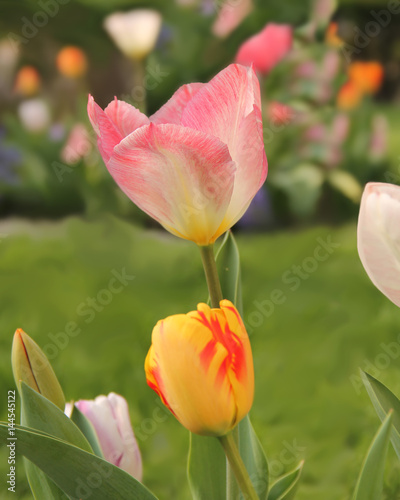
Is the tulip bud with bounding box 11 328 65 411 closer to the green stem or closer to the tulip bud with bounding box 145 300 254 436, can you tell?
the tulip bud with bounding box 145 300 254 436

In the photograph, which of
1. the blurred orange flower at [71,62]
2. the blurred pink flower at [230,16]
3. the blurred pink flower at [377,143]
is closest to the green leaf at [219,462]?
the blurred pink flower at [377,143]

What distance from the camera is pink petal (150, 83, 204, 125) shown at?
1.21ft

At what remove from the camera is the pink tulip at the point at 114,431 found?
0.43m

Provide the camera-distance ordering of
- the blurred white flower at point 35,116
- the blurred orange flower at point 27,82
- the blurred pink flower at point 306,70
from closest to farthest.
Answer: the blurred pink flower at point 306,70 → the blurred white flower at point 35,116 → the blurred orange flower at point 27,82

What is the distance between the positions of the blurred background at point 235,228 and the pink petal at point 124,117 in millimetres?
591

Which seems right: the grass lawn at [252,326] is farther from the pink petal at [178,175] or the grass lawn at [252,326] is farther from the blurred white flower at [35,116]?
the pink petal at [178,175]

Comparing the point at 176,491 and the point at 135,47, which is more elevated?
the point at 135,47

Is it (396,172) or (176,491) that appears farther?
(396,172)

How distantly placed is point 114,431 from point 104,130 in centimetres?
20

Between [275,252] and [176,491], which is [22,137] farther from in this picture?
[176,491]

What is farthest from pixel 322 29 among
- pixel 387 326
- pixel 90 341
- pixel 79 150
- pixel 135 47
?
pixel 90 341

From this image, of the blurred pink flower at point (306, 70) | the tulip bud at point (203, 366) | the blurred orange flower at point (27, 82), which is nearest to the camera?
the tulip bud at point (203, 366)

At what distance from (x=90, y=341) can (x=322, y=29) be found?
103 centimetres

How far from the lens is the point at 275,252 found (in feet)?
5.24
